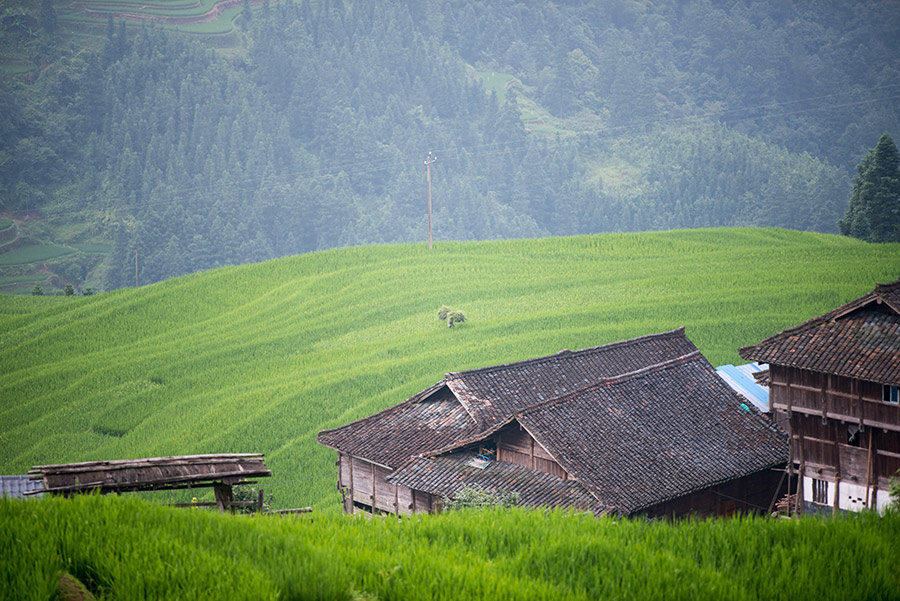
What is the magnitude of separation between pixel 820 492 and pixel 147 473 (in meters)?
14.9

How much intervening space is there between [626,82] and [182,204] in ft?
238

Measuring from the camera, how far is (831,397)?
1994 cm

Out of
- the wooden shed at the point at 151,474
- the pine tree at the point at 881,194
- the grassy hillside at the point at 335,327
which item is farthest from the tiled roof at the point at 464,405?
the pine tree at the point at 881,194

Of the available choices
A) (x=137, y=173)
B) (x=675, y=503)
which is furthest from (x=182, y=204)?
(x=675, y=503)

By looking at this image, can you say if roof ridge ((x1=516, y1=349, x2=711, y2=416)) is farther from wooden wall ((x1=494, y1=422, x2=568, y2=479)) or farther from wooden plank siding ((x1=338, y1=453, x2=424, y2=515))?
wooden plank siding ((x1=338, y1=453, x2=424, y2=515))

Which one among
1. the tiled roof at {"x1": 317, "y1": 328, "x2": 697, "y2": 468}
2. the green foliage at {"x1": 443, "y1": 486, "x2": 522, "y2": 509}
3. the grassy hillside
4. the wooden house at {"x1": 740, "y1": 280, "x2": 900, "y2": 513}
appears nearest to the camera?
the green foliage at {"x1": 443, "y1": 486, "x2": 522, "y2": 509}

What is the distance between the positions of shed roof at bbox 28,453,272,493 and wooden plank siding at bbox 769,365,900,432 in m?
13.1

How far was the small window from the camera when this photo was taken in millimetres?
20188

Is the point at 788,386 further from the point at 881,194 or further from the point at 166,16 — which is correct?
the point at 166,16

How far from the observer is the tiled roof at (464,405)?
21.6 m

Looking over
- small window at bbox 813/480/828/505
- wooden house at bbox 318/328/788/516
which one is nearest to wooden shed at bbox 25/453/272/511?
wooden house at bbox 318/328/788/516

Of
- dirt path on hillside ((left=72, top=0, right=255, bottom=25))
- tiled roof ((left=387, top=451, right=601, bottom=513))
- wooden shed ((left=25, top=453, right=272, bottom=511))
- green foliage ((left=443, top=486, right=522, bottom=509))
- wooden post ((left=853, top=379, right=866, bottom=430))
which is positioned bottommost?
tiled roof ((left=387, top=451, right=601, bottom=513))

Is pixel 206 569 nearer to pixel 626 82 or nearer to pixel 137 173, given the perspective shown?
pixel 137 173

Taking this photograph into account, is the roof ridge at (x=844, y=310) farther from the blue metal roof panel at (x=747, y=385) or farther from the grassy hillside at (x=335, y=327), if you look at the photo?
the grassy hillside at (x=335, y=327)
